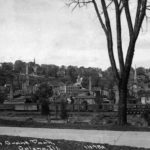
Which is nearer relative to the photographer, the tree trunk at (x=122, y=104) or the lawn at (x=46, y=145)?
the lawn at (x=46, y=145)

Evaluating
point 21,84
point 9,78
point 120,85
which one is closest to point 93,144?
point 120,85

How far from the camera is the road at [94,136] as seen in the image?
8.57m

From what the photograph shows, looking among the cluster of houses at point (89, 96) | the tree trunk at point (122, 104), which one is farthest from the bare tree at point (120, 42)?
the cluster of houses at point (89, 96)

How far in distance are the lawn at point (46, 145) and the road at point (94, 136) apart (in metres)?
0.55

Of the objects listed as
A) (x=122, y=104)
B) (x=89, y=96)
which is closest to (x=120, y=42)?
(x=122, y=104)

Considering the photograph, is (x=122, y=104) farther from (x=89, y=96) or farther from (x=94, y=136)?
(x=89, y=96)

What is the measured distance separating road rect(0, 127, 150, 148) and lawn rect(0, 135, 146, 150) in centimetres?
55

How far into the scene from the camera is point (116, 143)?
8.39 meters

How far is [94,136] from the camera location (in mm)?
9578

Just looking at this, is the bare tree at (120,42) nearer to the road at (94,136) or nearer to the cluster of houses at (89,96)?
the road at (94,136)

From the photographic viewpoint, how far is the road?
28.1 ft

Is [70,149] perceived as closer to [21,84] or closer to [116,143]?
[116,143]

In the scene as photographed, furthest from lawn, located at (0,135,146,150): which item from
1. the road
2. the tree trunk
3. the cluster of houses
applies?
the cluster of houses

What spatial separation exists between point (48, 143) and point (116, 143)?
1557mm
